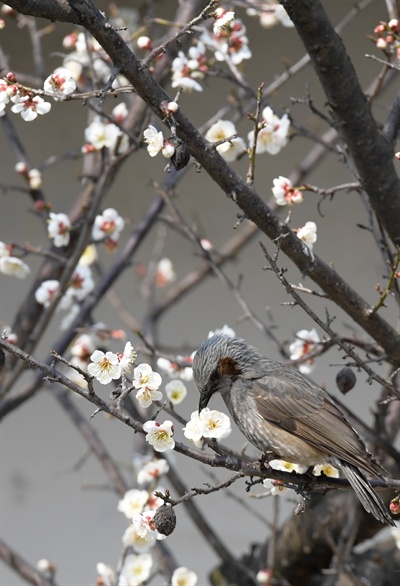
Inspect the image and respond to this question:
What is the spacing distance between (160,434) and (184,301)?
407cm

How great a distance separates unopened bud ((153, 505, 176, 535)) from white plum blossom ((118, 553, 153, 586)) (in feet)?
4.58

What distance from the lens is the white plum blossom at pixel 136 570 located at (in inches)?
136

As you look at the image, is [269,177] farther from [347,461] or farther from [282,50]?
[347,461]

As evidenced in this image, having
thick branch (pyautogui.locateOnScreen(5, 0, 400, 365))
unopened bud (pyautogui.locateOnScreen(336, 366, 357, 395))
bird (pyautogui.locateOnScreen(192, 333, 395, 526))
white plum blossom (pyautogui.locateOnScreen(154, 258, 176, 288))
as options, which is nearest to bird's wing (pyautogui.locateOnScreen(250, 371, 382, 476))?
bird (pyautogui.locateOnScreen(192, 333, 395, 526))

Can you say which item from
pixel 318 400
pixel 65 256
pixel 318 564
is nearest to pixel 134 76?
pixel 318 400

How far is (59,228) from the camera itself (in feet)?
12.0

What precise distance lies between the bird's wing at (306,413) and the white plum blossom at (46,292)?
1.05 metres

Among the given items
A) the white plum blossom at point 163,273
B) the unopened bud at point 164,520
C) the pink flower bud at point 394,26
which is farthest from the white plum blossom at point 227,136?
Answer: the white plum blossom at point 163,273

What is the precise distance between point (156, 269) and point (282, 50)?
1.62m

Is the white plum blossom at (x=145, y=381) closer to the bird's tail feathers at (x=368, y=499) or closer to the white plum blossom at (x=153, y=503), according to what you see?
the bird's tail feathers at (x=368, y=499)

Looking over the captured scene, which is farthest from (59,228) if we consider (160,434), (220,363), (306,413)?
(160,434)

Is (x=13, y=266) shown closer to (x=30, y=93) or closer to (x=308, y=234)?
(x=30, y=93)

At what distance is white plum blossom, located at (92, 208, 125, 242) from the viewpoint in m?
3.85

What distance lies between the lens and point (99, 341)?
159 inches
